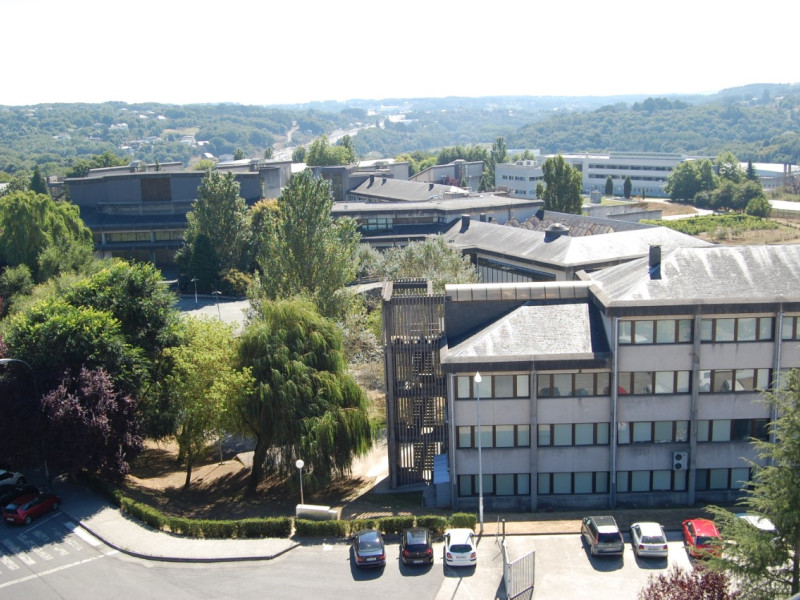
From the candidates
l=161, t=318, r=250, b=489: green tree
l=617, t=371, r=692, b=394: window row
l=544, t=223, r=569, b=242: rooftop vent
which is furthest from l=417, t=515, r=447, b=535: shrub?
l=544, t=223, r=569, b=242: rooftop vent

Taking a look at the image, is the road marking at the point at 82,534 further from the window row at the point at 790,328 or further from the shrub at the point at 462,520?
the window row at the point at 790,328

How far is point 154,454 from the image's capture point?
47.7 metres

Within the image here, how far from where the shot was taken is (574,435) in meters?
37.9

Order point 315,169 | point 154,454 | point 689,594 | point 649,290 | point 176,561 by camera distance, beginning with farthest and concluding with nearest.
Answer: point 315,169
point 154,454
point 649,290
point 176,561
point 689,594

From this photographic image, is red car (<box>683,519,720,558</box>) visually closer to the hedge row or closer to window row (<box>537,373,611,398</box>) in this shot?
window row (<box>537,373,611,398</box>)

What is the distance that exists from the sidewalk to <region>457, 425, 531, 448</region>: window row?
946cm

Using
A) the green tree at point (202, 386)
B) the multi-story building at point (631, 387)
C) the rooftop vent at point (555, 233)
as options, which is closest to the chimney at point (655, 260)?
the multi-story building at point (631, 387)

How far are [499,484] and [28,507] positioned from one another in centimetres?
2135

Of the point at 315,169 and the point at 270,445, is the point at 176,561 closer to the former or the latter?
the point at 270,445

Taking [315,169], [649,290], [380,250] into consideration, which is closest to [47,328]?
[649,290]

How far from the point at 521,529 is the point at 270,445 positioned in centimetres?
1328

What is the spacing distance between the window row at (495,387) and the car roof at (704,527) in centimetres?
899

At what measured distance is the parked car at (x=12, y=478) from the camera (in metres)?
39.5

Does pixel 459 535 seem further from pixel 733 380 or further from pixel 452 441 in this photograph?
pixel 733 380
